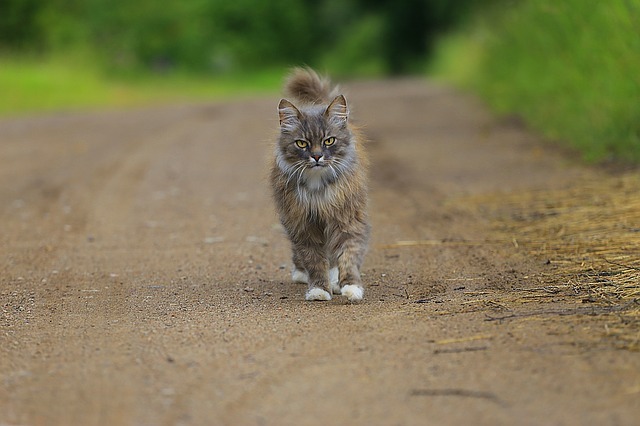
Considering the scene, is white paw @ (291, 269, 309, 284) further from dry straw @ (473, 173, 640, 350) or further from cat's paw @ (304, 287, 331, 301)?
dry straw @ (473, 173, 640, 350)

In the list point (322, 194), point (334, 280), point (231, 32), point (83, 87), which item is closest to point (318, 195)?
point (322, 194)

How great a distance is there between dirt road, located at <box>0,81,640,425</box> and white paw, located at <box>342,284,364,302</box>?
83 millimetres

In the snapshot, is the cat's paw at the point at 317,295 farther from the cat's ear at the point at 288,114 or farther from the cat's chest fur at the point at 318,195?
the cat's ear at the point at 288,114

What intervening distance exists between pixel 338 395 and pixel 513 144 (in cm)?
1143

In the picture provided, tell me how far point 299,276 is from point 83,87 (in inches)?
937

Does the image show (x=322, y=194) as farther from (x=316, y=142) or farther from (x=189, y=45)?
(x=189, y=45)

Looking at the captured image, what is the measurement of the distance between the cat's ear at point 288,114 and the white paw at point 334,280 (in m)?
1.09

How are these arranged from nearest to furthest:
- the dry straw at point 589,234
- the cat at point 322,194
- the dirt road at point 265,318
Result: the dirt road at point 265,318, the dry straw at point 589,234, the cat at point 322,194

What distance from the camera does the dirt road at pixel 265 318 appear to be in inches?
181

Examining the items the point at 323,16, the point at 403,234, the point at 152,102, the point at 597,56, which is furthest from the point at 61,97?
the point at 323,16

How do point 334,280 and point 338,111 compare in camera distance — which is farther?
point 334,280

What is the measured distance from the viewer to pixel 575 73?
573 inches

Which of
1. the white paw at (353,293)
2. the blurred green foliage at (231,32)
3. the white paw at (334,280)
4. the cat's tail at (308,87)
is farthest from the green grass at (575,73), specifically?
the blurred green foliage at (231,32)

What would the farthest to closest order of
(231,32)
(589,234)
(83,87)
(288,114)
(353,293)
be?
(231,32), (83,87), (589,234), (288,114), (353,293)
